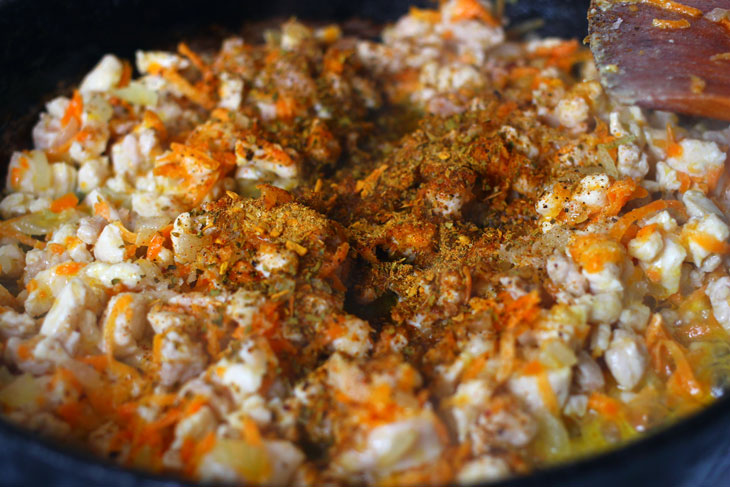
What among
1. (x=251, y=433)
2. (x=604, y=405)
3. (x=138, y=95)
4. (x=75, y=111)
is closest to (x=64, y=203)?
(x=75, y=111)

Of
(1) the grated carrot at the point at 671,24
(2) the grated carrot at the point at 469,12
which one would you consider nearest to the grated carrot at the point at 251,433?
(1) the grated carrot at the point at 671,24

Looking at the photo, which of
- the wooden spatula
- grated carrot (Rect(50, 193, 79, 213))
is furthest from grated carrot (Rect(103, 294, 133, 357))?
the wooden spatula

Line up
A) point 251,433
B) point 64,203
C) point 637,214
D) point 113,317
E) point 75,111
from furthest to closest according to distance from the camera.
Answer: point 75,111, point 64,203, point 637,214, point 113,317, point 251,433

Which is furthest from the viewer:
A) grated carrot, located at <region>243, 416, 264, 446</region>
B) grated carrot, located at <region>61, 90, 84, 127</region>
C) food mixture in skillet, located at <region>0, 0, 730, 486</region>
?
grated carrot, located at <region>61, 90, 84, 127</region>

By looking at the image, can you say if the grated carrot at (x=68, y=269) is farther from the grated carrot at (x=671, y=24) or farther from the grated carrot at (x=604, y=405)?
the grated carrot at (x=671, y=24)

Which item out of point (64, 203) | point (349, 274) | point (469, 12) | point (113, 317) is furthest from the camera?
point (469, 12)

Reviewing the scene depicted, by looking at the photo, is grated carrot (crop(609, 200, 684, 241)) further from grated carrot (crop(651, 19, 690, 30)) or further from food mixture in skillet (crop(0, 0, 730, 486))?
grated carrot (crop(651, 19, 690, 30))

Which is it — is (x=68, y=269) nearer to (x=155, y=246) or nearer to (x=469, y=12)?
(x=155, y=246)
